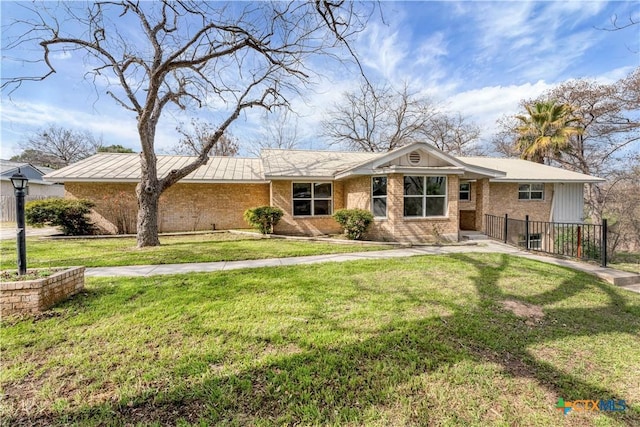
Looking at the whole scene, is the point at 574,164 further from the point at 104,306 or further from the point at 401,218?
the point at 104,306

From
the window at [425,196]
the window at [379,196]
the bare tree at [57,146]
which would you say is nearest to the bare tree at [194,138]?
the bare tree at [57,146]

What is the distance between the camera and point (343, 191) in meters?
13.5

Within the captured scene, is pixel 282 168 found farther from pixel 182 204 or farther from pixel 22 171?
pixel 22 171

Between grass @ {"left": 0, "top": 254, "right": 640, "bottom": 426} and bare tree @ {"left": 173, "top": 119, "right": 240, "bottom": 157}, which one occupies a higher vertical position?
bare tree @ {"left": 173, "top": 119, "right": 240, "bottom": 157}

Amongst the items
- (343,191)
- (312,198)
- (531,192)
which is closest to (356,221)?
(312,198)

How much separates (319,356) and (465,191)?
13.5 m

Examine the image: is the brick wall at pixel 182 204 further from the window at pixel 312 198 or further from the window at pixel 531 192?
the window at pixel 531 192

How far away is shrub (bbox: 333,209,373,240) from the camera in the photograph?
10.4 metres

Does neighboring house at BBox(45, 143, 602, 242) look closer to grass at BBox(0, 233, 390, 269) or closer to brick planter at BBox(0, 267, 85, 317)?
grass at BBox(0, 233, 390, 269)

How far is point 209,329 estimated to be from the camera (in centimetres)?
353
